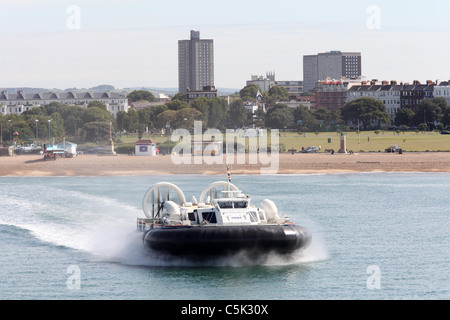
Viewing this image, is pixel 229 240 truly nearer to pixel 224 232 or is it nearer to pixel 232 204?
pixel 224 232

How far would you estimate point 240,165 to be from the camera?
86.3 meters

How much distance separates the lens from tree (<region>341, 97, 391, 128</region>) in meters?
168

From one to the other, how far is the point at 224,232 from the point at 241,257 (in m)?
1.27

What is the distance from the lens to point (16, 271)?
33.1 m

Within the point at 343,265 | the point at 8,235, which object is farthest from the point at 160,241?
the point at 8,235

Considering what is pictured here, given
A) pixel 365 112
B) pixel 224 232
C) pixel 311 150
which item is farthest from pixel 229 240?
pixel 365 112

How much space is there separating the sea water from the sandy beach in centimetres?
2149

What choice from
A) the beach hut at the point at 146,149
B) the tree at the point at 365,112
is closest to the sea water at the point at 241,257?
the beach hut at the point at 146,149

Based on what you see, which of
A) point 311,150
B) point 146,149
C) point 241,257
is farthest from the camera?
point 311,150

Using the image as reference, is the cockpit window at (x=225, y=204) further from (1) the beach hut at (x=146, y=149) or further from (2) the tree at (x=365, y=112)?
(2) the tree at (x=365, y=112)

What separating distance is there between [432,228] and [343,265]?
11.7 m

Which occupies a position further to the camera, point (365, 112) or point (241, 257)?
point (365, 112)
